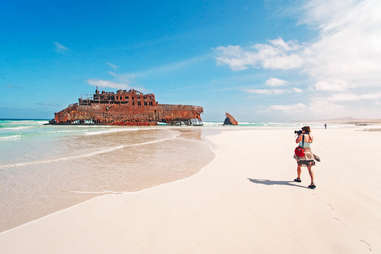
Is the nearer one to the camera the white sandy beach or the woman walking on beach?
the white sandy beach

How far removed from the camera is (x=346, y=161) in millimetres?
5746

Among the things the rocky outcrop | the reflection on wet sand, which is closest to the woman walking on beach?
the reflection on wet sand

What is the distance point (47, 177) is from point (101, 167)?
1.30 meters

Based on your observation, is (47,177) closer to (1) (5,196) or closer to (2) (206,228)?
(1) (5,196)

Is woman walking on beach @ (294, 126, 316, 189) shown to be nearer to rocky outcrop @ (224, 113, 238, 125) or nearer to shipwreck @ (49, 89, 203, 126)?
shipwreck @ (49, 89, 203, 126)

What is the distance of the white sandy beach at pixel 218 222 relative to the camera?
191 centimetres

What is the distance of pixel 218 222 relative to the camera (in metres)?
2.34

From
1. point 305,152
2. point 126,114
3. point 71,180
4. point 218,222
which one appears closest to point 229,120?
point 126,114

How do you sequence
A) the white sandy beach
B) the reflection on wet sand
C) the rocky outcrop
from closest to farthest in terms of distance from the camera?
the white sandy beach < the reflection on wet sand < the rocky outcrop

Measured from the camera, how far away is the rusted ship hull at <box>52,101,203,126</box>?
34125mm

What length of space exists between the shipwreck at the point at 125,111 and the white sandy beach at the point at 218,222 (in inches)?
1380

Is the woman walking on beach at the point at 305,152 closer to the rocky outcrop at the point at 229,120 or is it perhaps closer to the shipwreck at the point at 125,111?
the shipwreck at the point at 125,111

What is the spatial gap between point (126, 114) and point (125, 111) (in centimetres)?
71

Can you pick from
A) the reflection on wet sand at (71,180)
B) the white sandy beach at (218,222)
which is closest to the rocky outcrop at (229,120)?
the reflection on wet sand at (71,180)
